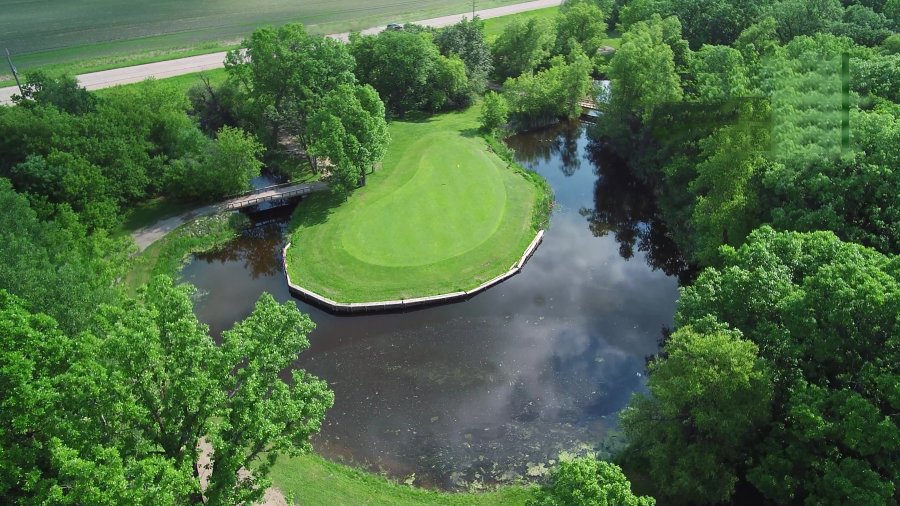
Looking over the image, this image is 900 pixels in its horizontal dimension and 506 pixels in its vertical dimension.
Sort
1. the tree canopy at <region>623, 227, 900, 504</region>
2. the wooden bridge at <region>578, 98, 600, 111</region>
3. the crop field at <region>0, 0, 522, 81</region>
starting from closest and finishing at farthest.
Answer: the tree canopy at <region>623, 227, 900, 504</region>
the wooden bridge at <region>578, 98, 600, 111</region>
the crop field at <region>0, 0, 522, 81</region>

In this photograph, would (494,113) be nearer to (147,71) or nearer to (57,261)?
(57,261)

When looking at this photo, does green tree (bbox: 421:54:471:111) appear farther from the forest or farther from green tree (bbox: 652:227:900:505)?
green tree (bbox: 652:227:900:505)

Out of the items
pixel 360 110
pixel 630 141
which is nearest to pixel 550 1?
pixel 630 141

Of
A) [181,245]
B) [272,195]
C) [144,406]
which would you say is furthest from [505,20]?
[144,406]

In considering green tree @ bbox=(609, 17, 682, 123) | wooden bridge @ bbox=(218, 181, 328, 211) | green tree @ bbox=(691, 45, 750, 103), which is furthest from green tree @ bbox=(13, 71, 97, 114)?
green tree @ bbox=(691, 45, 750, 103)

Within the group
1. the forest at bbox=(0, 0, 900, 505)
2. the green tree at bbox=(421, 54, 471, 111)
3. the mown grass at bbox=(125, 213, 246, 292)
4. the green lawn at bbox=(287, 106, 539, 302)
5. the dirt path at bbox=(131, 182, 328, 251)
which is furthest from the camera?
the green tree at bbox=(421, 54, 471, 111)

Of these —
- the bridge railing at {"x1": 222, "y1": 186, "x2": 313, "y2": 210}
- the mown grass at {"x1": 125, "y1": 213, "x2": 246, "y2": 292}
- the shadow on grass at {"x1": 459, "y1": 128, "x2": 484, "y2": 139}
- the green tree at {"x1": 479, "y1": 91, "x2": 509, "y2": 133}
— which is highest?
the green tree at {"x1": 479, "y1": 91, "x2": 509, "y2": 133}

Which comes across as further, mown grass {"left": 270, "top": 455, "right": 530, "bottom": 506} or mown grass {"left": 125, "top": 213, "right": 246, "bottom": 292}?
mown grass {"left": 125, "top": 213, "right": 246, "bottom": 292}
